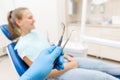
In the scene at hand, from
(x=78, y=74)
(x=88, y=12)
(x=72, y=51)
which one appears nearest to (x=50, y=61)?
(x=78, y=74)

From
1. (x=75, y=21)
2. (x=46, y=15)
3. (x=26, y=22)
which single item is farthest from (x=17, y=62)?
(x=75, y=21)

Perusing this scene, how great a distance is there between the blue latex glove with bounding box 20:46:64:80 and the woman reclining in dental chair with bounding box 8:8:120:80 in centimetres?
61

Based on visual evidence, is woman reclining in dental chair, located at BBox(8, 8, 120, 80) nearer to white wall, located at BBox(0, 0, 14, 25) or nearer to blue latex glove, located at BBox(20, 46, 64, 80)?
blue latex glove, located at BBox(20, 46, 64, 80)

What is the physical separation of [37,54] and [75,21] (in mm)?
2473

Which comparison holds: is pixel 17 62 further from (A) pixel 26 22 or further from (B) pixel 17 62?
(A) pixel 26 22

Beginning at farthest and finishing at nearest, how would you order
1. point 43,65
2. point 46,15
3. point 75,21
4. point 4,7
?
point 75,21
point 46,15
point 4,7
point 43,65

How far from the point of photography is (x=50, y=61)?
2.00 feet

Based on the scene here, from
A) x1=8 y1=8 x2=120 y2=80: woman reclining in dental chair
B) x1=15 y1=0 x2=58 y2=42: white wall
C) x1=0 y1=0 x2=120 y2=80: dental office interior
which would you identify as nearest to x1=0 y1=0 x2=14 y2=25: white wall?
x1=0 y1=0 x2=120 y2=80: dental office interior

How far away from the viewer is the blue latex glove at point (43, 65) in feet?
1.80

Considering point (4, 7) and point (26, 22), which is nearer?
point (26, 22)

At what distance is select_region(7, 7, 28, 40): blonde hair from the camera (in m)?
1.41

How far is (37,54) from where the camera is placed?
4.27 feet

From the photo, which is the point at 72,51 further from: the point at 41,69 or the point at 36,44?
the point at 41,69

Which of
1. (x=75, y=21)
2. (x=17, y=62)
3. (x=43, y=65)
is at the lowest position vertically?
(x=75, y=21)
